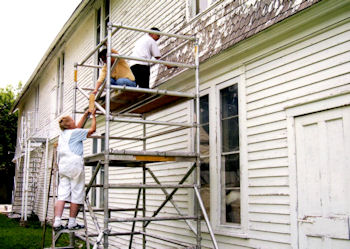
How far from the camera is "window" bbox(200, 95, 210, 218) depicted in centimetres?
699

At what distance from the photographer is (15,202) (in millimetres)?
23922

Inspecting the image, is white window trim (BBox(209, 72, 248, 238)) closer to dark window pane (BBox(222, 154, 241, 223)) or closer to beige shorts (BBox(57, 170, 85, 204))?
dark window pane (BBox(222, 154, 241, 223))

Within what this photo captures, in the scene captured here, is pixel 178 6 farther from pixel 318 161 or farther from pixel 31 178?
pixel 31 178

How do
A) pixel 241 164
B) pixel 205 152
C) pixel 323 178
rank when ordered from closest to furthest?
pixel 323 178
pixel 241 164
pixel 205 152

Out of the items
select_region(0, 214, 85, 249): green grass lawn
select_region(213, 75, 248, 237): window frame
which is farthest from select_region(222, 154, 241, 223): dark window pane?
select_region(0, 214, 85, 249): green grass lawn

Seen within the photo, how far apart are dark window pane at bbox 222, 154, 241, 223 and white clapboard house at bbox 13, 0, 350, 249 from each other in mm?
15

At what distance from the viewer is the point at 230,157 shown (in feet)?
21.4

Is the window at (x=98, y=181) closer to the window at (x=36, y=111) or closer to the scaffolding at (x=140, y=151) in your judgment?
the scaffolding at (x=140, y=151)

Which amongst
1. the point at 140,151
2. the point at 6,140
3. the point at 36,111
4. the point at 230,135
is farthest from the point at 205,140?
the point at 6,140

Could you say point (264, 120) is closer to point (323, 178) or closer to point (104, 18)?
point (323, 178)

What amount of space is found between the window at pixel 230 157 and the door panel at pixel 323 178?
132 cm

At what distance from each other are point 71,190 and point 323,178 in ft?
11.4

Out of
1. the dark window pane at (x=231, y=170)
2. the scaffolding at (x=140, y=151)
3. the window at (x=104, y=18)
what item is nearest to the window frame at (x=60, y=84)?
the window at (x=104, y=18)

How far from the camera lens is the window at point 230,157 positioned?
20.7 ft
